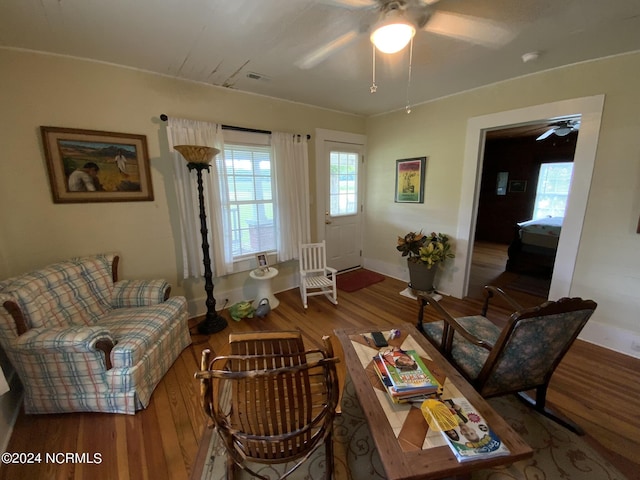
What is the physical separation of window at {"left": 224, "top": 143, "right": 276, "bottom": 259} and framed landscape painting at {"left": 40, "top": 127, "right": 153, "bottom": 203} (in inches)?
31.4

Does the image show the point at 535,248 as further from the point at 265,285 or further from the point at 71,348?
the point at 71,348

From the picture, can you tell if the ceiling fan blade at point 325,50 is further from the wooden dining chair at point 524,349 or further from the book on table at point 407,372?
the book on table at point 407,372

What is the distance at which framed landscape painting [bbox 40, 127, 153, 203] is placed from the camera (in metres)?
2.07

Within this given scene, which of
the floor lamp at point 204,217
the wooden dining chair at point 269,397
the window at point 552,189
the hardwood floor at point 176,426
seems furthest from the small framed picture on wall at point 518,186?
the wooden dining chair at point 269,397

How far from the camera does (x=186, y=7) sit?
1461mm

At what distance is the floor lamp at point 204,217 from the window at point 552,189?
6.86 meters

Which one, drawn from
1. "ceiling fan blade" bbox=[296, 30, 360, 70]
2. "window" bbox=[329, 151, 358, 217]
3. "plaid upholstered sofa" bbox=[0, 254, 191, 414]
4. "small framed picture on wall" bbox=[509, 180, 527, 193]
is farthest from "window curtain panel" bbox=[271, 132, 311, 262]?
"small framed picture on wall" bbox=[509, 180, 527, 193]

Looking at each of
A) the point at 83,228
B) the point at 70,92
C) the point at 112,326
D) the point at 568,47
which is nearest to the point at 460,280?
the point at 568,47

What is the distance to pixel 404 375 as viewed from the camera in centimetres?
128

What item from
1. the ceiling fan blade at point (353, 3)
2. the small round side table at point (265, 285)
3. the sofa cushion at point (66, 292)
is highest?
the ceiling fan blade at point (353, 3)

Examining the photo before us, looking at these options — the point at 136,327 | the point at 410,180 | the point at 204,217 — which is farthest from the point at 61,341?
the point at 410,180

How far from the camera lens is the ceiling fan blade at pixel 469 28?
5.09 feet

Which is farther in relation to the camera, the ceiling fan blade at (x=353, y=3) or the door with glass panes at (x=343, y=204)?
the door with glass panes at (x=343, y=204)

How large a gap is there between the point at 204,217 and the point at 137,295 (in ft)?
2.87
